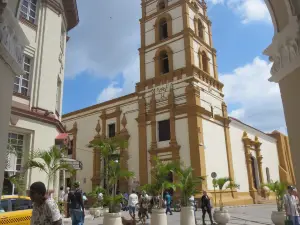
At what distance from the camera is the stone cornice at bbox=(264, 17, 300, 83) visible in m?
4.18

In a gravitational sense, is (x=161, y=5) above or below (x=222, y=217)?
above

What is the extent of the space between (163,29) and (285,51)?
83.4 ft

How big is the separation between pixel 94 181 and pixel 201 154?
10.7 m

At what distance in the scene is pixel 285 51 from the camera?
4.43 m

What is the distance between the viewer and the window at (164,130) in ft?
80.0

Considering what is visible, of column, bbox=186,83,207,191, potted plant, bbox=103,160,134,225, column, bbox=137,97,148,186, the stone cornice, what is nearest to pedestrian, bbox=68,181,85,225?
potted plant, bbox=103,160,134,225

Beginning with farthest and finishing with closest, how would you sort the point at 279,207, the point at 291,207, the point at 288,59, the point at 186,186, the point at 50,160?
the point at 186,186 → the point at 279,207 → the point at 50,160 → the point at 291,207 → the point at 288,59

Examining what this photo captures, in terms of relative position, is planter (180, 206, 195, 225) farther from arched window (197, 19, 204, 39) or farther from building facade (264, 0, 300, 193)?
arched window (197, 19, 204, 39)

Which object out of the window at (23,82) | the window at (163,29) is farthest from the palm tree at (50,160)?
the window at (163,29)

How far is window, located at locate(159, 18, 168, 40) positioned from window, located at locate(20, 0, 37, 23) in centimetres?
1682

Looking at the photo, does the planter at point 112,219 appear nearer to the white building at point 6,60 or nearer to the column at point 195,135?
the white building at point 6,60

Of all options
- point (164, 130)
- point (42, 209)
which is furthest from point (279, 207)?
point (164, 130)

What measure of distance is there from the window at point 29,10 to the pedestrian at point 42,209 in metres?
10.1

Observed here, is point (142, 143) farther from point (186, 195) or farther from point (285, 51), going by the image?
point (285, 51)
